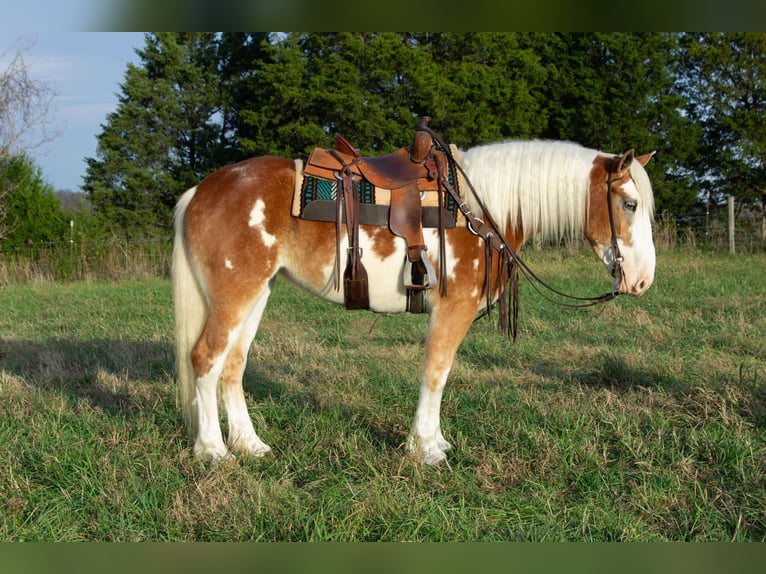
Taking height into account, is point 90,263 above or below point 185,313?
above

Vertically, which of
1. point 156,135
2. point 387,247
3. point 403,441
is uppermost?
point 156,135

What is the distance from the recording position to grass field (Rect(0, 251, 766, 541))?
2.72 metres

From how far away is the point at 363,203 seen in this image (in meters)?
3.50

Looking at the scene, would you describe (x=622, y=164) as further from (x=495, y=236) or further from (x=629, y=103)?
(x=629, y=103)

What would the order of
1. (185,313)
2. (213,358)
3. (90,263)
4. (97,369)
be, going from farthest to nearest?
(90,263), (97,369), (185,313), (213,358)

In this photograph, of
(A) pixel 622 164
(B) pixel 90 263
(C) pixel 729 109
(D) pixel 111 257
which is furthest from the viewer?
(C) pixel 729 109

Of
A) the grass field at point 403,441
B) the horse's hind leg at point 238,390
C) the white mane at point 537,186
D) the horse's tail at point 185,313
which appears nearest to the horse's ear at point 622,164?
the white mane at point 537,186

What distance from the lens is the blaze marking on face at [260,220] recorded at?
11.4 feet

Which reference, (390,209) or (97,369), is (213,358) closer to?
(390,209)

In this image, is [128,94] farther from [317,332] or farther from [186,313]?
[186,313]

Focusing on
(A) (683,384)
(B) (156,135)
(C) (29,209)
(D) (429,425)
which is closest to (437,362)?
(D) (429,425)

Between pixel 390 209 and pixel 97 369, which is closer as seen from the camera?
pixel 390 209

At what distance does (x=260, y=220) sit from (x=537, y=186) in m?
1.59

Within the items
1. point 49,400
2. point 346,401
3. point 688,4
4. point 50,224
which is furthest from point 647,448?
point 50,224
